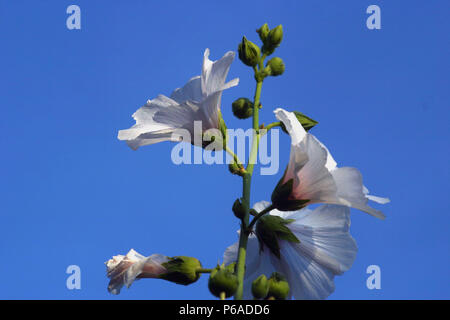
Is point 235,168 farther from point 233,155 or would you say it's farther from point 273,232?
point 273,232

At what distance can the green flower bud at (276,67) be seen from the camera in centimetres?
281

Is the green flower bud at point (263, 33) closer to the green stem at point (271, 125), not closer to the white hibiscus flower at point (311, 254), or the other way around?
the green stem at point (271, 125)

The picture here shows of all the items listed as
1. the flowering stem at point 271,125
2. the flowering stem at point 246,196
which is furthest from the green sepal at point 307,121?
the flowering stem at point 246,196

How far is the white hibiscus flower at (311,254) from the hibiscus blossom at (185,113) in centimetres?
66

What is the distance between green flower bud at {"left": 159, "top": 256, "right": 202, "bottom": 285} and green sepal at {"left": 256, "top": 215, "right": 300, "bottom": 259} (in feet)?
1.12

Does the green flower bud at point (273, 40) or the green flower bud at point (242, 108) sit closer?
the green flower bud at point (242, 108)

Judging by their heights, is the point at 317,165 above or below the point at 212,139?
below

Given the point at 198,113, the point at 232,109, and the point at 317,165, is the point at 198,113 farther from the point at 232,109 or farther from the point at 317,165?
the point at 317,165

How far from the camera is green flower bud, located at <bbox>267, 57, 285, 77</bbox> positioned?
2.81m

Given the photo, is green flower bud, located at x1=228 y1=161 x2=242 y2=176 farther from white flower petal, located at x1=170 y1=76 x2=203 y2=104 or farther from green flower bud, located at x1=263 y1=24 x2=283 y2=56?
green flower bud, located at x1=263 y1=24 x2=283 y2=56

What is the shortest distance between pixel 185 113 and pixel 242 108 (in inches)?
12.5
